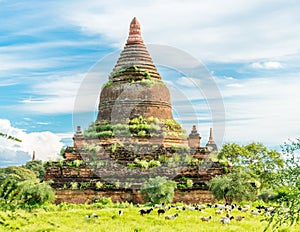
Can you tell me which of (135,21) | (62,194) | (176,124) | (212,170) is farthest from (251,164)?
(62,194)

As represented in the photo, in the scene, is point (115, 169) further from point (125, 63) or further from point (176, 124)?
point (125, 63)

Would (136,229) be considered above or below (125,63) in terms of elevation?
below

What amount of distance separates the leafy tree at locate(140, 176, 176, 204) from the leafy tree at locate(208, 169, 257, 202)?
1928mm

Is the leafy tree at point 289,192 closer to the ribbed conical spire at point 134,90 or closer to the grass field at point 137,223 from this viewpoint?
the grass field at point 137,223

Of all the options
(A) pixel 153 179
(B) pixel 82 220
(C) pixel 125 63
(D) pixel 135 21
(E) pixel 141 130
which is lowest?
(B) pixel 82 220

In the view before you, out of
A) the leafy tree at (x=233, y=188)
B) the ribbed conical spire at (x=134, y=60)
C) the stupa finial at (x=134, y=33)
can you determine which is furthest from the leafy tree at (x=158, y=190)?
the stupa finial at (x=134, y=33)

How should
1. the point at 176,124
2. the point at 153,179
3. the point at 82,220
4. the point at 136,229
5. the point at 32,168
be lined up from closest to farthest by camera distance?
1. the point at 136,229
2. the point at 82,220
3. the point at 153,179
4. the point at 176,124
5. the point at 32,168

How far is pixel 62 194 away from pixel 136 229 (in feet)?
31.1

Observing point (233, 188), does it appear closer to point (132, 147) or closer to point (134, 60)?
point (132, 147)

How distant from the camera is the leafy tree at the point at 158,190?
20.3 metres

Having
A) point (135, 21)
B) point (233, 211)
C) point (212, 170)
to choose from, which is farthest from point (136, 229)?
point (135, 21)

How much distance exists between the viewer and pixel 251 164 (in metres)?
32.4

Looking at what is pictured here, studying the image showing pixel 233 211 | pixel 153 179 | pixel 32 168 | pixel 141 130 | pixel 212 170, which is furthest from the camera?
pixel 32 168

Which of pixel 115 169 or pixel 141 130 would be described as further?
pixel 141 130
